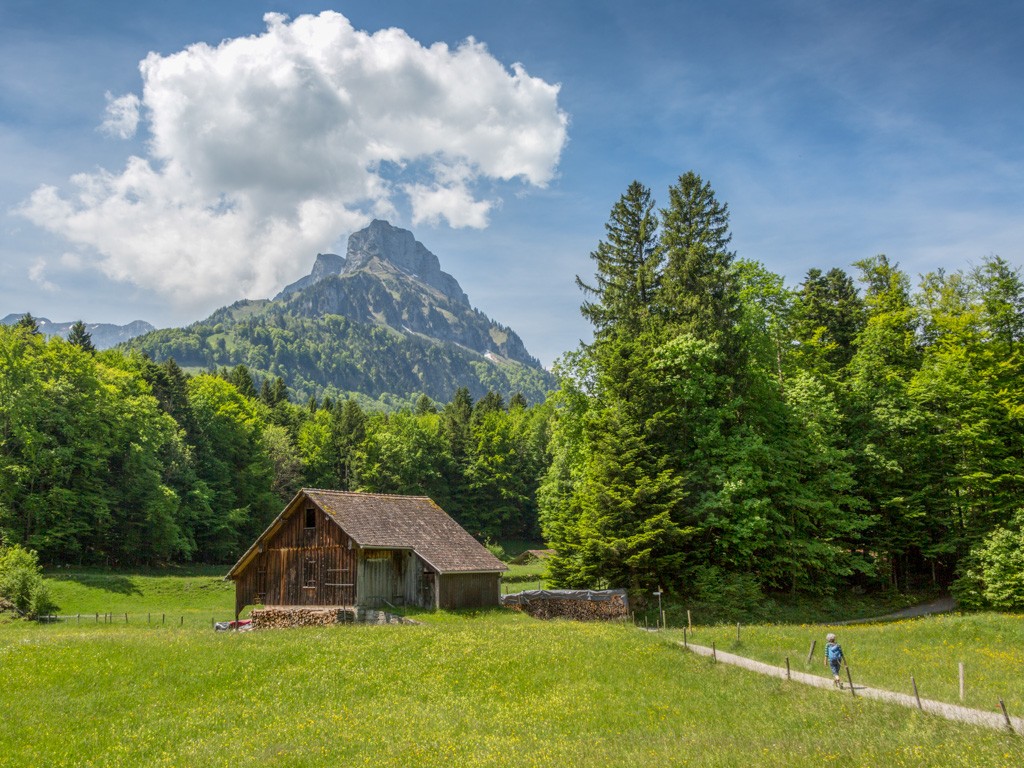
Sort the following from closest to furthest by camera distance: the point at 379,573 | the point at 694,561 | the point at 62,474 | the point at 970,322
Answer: the point at 379,573, the point at 694,561, the point at 970,322, the point at 62,474

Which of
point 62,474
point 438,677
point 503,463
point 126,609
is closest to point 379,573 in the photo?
point 438,677

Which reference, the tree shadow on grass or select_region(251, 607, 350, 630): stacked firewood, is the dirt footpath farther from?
the tree shadow on grass

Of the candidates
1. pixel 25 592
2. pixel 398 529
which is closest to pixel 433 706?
pixel 398 529

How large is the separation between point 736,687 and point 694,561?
19225 mm

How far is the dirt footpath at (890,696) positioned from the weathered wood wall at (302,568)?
722 inches

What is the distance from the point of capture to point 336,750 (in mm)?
17172

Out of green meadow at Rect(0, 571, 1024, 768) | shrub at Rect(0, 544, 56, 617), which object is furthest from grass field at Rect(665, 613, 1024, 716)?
shrub at Rect(0, 544, 56, 617)

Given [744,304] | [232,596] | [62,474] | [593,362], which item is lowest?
[232,596]

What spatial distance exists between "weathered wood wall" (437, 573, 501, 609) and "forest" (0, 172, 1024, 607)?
4.72m

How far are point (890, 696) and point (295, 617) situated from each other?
27.5 meters

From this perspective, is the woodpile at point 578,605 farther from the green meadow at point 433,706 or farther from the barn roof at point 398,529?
the green meadow at point 433,706

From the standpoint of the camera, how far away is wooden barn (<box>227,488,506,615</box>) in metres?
37.4

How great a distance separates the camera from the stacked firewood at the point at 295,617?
35.9 metres

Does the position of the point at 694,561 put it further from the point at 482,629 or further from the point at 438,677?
the point at 438,677
